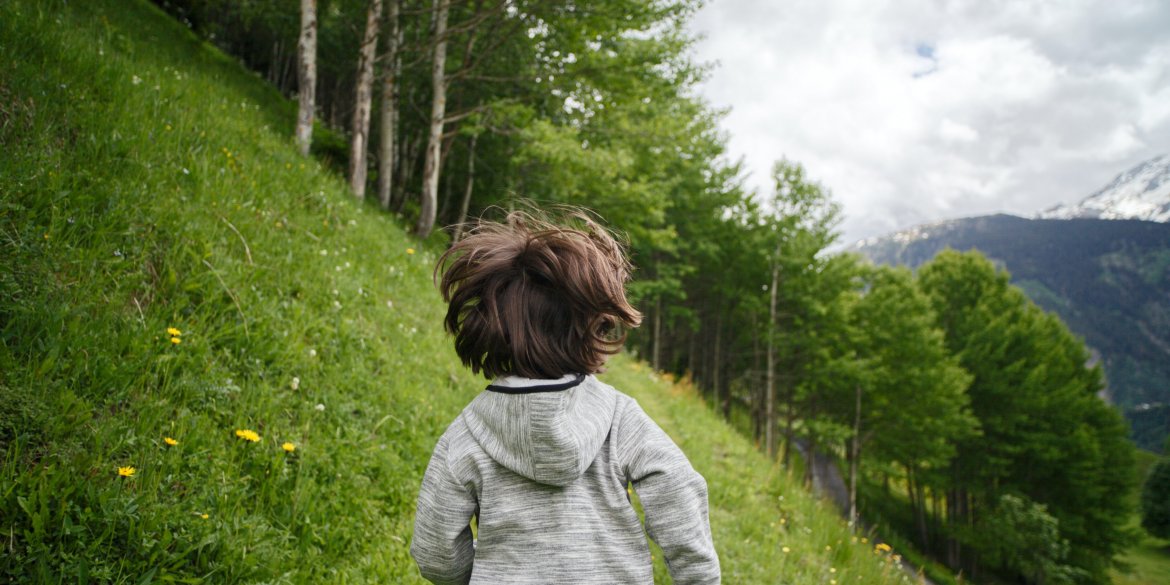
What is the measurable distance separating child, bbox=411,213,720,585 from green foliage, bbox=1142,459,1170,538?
6401cm

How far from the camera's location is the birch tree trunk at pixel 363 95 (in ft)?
26.2

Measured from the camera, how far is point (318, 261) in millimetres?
4840

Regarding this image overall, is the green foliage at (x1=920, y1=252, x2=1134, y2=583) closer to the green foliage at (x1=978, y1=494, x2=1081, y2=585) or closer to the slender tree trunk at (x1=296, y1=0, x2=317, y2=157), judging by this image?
the green foliage at (x1=978, y1=494, x2=1081, y2=585)

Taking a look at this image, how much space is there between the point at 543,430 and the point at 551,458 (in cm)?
7

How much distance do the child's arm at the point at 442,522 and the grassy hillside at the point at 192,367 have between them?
Result: 124 centimetres

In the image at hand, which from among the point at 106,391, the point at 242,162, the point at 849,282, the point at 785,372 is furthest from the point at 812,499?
the point at 785,372

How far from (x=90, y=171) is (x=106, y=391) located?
6.10 feet

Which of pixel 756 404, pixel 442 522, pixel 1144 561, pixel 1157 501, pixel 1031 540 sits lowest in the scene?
pixel 1144 561

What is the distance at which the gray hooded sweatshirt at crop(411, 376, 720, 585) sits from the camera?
131cm

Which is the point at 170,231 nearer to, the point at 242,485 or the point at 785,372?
the point at 242,485

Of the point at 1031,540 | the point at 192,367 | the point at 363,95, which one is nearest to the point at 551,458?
the point at 192,367

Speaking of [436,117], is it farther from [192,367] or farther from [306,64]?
[192,367]

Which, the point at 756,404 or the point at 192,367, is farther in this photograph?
the point at 756,404

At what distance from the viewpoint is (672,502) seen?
1.34 metres
